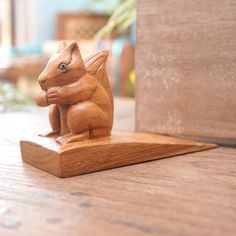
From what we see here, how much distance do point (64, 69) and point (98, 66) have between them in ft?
0.21

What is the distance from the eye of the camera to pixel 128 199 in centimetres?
46

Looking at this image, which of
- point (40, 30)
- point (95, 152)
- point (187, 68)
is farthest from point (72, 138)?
point (40, 30)

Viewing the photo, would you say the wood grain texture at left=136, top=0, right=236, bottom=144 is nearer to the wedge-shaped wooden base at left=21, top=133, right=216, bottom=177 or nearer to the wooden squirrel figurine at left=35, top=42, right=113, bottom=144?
the wedge-shaped wooden base at left=21, top=133, right=216, bottom=177

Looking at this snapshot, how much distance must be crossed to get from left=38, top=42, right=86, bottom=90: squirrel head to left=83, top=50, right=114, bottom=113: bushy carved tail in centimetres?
2

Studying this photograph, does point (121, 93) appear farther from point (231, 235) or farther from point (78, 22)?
point (231, 235)

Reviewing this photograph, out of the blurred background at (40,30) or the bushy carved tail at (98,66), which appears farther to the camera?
the blurred background at (40,30)

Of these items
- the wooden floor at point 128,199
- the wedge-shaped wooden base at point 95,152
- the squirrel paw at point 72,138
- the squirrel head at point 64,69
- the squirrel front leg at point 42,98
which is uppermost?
the squirrel head at point 64,69

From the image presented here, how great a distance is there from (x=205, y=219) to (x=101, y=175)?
0.20 m

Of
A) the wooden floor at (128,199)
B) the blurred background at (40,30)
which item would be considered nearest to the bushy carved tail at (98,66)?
the wooden floor at (128,199)

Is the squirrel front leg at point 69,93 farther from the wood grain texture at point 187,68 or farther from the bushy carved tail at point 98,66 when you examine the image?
the wood grain texture at point 187,68

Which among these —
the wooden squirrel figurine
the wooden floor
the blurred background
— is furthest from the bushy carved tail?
the blurred background

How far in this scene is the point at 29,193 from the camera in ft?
1.59

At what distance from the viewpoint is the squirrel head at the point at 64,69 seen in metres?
0.57

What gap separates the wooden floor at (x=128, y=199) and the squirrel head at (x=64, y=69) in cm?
14
